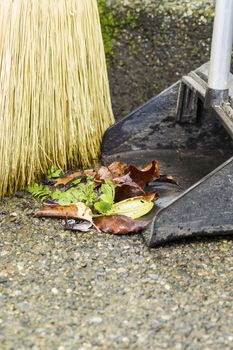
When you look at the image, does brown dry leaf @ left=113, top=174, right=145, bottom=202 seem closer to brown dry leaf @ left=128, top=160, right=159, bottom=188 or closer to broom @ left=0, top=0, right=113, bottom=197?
brown dry leaf @ left=128, top=160, right=159, bottom=188

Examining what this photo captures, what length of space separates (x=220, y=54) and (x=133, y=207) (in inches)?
18.2

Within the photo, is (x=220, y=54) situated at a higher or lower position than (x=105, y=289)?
higher

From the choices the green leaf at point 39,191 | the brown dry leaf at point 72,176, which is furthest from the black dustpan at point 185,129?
the green leaf at point 39,191

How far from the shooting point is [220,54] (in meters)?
1.96

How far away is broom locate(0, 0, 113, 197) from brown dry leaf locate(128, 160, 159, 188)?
0.70 ft

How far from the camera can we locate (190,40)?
8.14ft

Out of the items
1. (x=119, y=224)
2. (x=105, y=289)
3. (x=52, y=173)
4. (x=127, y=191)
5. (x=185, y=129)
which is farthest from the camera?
(x=185, y=129)

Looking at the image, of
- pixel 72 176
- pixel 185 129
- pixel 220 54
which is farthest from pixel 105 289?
pixel 185 129

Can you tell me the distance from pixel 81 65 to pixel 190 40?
51 centimetres

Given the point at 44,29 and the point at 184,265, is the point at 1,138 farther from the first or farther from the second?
the point at 184,265

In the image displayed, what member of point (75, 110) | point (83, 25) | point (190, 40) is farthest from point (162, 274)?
point (190, 40)

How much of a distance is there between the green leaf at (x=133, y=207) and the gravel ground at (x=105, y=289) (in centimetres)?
9

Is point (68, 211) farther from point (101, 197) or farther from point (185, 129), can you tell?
point (185, 129)

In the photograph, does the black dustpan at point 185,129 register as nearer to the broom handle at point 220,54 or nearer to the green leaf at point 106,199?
the broom handle at point 220,54
